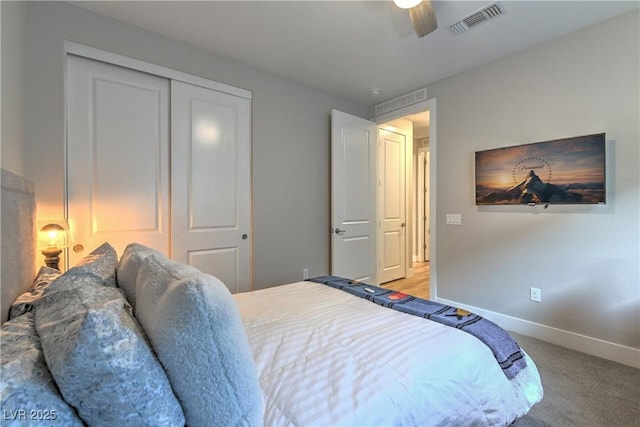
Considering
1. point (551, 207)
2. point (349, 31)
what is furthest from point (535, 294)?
point (349, 31)

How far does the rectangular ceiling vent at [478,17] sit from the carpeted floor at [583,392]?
2.63 m

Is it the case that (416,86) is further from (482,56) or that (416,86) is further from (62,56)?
(62,56)

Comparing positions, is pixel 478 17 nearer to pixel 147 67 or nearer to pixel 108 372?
pixel 147 67

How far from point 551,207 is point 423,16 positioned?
1.91 metres

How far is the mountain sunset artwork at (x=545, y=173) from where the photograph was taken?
2209 millimetres

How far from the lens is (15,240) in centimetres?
107

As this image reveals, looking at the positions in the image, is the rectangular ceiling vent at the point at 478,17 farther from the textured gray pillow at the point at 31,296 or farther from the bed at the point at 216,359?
the textured gray pillow at the point at 31,296

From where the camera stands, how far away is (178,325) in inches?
26.2

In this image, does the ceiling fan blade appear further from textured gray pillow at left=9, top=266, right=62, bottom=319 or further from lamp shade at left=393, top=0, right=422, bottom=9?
textured gray pillow at left=9, top=266, right=62, bottom=319

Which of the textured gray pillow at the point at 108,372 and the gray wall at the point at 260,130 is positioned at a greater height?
the gray wall at the point at 260,130

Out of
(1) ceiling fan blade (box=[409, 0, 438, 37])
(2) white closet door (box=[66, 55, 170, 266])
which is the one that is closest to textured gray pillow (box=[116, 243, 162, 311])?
(2) white closet door (box=[66, 55, 170, 266])

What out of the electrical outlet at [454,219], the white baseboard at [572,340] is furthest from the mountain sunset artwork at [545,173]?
the white baseboard at [572,340]

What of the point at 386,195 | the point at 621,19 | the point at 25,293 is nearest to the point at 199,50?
the point at 25,293

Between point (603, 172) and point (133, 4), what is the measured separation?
3.71m
